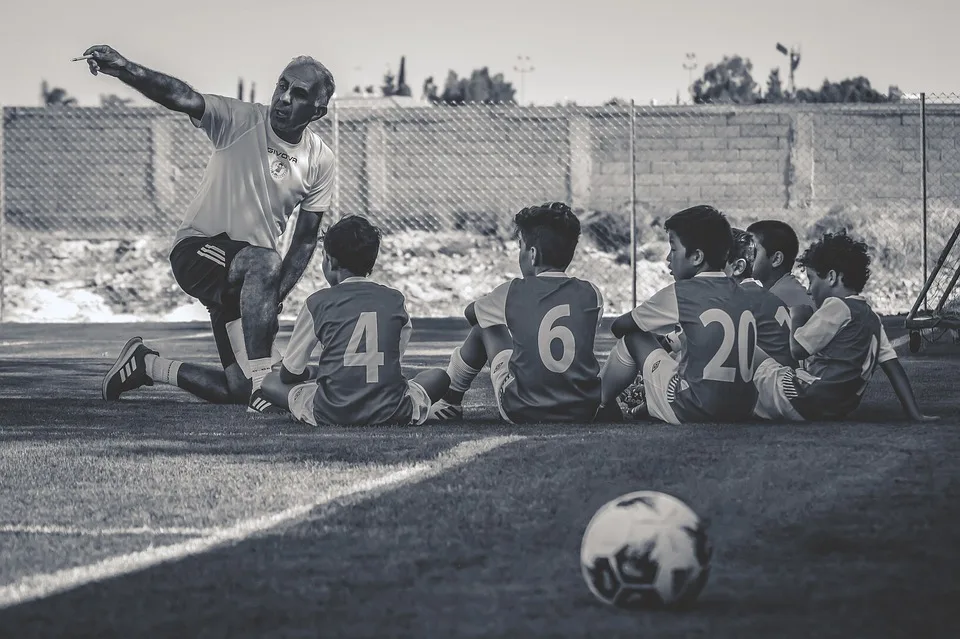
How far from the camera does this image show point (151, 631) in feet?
8.80

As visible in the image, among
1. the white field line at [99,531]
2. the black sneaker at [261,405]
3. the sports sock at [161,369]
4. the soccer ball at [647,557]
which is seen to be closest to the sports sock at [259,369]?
the black sneaker at [261,405]

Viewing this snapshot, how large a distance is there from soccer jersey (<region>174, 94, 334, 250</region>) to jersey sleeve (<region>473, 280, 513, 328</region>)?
5.59 feet

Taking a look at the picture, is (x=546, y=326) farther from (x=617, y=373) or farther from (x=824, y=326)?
(x=824, y=326)

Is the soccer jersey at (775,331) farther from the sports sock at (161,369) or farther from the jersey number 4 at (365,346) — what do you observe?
the sports sock at (161,369)

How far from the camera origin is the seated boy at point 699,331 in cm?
599

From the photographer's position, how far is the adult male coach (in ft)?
24.0

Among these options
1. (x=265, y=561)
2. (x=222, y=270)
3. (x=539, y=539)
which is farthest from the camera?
(x=222, y=270)

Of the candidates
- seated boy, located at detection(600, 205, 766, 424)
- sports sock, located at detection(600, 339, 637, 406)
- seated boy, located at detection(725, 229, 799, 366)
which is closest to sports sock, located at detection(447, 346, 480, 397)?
sports sock, located at detection(600, 339, 637, 406)

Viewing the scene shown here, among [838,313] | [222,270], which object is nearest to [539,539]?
[838,313]

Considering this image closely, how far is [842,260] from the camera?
6395mm

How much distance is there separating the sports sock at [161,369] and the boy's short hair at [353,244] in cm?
174

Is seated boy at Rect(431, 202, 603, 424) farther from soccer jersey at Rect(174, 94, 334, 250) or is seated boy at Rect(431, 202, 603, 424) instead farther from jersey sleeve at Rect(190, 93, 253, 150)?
jersey sleeve at Rect(190, 93, 253, 150)

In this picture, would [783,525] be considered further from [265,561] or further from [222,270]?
[222,270]

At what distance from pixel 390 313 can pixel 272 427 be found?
29.9 inches
